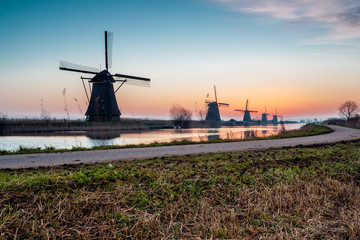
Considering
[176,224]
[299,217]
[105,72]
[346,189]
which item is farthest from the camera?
[105,72]

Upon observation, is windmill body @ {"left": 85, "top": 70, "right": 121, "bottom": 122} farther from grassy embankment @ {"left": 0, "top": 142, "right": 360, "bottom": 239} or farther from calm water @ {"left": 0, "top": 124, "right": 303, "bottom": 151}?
grassy embankment @ {"left": 0, "top": 142, "right": 360, "bottom": 239}

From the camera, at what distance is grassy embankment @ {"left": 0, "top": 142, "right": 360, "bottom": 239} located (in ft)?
11.7

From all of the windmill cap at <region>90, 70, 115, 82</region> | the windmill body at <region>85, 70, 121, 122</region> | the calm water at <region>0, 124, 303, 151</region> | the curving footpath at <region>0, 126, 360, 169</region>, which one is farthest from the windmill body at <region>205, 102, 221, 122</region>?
the curving footpath at <region>0, 126, 360, 169</region>

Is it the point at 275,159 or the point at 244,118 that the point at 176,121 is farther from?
the point at 244,118

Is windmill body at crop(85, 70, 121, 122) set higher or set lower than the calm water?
higher

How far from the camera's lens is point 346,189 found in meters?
5.16

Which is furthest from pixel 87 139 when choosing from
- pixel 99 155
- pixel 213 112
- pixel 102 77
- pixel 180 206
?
pixel 213 112

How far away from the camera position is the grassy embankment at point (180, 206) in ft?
11.7

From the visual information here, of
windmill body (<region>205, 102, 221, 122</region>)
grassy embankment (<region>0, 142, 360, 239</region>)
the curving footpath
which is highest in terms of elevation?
windmill body (<region>205, 102, 221, 122</region>)

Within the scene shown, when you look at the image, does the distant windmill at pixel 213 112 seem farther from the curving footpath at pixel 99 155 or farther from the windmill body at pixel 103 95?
the curving footpath at pixel 99 155

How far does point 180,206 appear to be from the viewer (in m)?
4.30

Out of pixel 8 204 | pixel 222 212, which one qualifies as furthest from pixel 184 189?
pixel 8 204

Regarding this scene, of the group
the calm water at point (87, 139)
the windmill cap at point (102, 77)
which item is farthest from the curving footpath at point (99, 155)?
the windmill cap at point (102, 77)

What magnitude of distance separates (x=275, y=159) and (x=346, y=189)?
2434 mm
